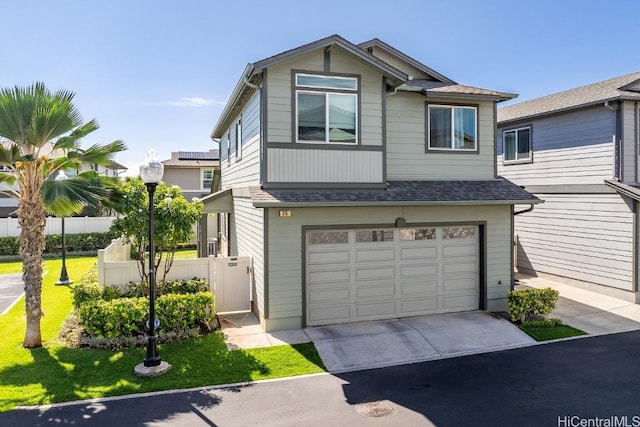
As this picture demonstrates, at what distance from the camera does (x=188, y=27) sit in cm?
1408

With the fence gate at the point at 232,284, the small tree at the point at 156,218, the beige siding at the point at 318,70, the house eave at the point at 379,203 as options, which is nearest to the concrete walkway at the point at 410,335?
the fence gate at the point at 232,284

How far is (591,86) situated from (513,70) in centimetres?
426

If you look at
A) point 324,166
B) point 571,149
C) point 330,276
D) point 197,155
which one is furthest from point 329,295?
point 197,155

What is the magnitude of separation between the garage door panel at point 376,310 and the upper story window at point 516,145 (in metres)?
9.64

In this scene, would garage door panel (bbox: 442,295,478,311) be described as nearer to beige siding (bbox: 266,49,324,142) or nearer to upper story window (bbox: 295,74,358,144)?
upper story window (bbox: 295,74,358,144)

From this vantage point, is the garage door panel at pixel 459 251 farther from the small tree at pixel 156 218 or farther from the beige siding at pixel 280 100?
the small tree at pixel 156 218

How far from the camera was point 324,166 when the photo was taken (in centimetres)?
1014

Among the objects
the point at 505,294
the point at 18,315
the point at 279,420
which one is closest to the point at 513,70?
the point at 505,294

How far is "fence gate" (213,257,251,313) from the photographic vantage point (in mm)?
11258

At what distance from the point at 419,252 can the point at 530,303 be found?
2937 mm

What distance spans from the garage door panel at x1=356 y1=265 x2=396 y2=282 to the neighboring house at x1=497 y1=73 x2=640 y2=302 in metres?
Answer: 7.78

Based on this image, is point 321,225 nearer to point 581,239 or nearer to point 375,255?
point 375,255

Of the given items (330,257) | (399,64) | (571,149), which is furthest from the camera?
(571,149)

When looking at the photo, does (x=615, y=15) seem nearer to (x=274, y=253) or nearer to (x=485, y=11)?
(x=485, y=11)
